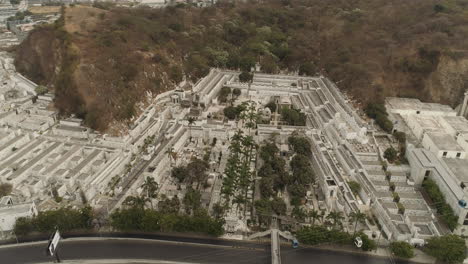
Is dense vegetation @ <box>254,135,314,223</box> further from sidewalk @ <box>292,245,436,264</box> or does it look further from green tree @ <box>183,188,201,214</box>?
green tree @ <box>183,188,201,214</box>

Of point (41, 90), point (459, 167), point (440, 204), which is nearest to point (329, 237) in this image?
point (440, 204)

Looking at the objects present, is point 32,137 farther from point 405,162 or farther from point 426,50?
point 426,50

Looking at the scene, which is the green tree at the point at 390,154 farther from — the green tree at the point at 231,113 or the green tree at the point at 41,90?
the green tree at the point at 41,90

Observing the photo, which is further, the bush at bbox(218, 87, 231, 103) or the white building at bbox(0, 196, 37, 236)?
the bush at bbox(218, 87, 231, 103)

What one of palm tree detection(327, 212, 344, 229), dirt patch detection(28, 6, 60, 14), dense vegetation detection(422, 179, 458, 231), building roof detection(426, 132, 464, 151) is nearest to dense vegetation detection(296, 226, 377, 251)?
palm tree detection(327, 212, 344, 229)

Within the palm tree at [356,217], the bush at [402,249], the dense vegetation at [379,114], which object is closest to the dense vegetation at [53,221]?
the palm tree at [356,217]

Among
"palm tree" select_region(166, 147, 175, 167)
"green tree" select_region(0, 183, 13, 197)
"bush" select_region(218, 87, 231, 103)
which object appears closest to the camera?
"green tree" select_region(0, 183, 13, 197)

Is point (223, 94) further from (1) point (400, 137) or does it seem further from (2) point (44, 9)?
(2) point (44, 9)
